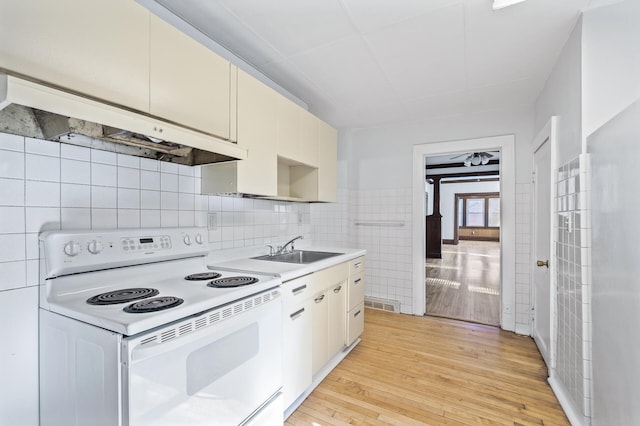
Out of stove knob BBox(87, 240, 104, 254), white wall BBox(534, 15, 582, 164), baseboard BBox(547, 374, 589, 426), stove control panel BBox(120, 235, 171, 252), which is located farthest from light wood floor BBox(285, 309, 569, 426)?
white wall BBox(534, 15, 582, 164)

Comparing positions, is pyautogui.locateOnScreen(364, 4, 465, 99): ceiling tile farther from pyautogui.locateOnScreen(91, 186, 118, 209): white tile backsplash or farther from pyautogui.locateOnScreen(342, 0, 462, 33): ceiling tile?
pyautogui.locateOnScreen(91, 186, 118, 209): white tile backsplash

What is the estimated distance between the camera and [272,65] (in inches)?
90.2

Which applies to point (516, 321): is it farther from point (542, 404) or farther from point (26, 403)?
point (26, 403)

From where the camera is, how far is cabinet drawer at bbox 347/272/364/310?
2504 mm

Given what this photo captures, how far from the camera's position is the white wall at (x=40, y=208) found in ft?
3.66

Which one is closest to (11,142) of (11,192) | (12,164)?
(12,164)

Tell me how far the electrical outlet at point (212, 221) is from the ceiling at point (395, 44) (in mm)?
1183

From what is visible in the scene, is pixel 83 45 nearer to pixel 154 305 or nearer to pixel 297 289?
pixel 154 305

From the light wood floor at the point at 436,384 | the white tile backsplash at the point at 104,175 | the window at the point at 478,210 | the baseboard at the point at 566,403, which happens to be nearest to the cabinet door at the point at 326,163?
the light wood floor at the point at 436,384

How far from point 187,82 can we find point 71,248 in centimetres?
92

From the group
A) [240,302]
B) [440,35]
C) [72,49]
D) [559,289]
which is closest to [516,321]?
[559,289]

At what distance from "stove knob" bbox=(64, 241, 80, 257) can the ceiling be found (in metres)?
1.37

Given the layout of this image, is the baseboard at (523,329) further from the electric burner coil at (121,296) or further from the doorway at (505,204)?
the electric burner coil at (121,296)

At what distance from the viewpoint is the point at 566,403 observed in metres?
1.82
